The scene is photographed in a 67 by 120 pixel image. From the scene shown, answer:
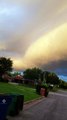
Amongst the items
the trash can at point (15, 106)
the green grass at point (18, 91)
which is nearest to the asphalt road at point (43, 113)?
the trash can at point (15, 106)

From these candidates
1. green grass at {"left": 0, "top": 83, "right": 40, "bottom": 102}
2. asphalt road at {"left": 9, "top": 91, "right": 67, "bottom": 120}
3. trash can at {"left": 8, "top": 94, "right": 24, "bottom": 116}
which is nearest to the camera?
trash can at {"left": 8, "top": 94, "right": 24, "bottom": 116}

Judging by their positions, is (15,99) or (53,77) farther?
(53,77)

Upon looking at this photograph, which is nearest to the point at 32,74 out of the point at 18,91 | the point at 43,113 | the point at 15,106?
the point at 18,91

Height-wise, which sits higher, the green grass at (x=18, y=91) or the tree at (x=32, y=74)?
the tree at (x=32, y=74)

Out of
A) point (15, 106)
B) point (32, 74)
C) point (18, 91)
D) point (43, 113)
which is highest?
point (32, 74)

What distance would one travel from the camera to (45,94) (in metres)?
61.6

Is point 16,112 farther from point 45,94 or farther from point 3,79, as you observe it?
point 3,79

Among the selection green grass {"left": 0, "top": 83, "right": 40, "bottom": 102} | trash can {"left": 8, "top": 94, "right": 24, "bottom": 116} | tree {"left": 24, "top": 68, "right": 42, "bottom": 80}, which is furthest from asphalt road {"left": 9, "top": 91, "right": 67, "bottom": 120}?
tree {"left": 24, "top": 68, "right": 42, "bottom": 80}

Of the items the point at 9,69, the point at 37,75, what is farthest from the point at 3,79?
the point at 37,75

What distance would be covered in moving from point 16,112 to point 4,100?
17.7 feet

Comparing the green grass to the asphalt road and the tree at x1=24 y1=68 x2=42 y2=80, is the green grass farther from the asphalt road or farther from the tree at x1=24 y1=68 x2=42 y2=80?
the tree at x1=24 y1=68 x2=42 y2=80

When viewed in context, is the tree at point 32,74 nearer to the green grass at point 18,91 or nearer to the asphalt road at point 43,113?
the green grass at point 18,91

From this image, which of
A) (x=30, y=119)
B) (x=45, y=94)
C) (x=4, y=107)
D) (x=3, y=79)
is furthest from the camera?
(x=3, y=79)

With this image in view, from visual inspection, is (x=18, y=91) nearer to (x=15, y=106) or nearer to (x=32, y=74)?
(x=15, y=106)
